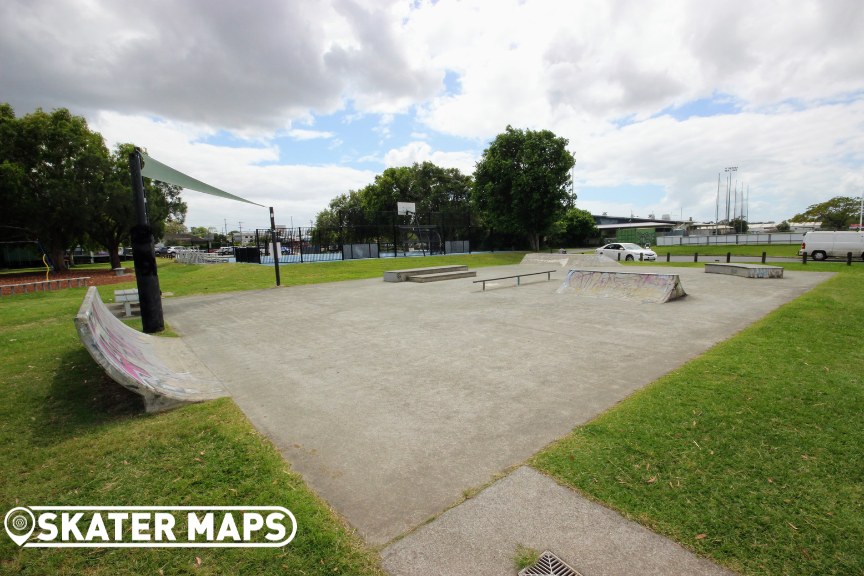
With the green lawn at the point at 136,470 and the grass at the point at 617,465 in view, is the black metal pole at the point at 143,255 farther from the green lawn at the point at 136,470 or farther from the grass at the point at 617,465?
the grass at the point at 617,465

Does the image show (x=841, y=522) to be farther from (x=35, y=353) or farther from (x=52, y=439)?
(x=35, y=353)

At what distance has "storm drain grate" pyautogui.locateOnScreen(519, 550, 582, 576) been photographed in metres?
2.15

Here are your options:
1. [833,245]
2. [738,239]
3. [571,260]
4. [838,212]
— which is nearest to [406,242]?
[571,260]

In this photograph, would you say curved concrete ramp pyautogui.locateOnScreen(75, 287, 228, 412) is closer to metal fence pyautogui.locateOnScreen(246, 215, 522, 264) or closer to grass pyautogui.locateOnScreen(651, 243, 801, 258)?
metal fence pyautogui.locateOnScreen(246, 215, 522, 264)

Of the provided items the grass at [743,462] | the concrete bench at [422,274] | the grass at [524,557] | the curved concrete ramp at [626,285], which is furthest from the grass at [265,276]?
the grass at [524,557]

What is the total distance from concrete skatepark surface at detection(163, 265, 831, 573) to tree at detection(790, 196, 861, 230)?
8497 cm

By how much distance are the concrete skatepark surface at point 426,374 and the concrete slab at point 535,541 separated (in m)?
0.13

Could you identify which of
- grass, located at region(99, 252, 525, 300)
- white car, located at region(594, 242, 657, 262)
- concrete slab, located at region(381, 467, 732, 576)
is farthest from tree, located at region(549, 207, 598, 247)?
concrete slab, located at region(381, 467, 732, 576)

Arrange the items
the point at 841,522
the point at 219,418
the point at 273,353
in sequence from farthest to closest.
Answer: the point at 273,353
the point at 219,418
the point at 841,522

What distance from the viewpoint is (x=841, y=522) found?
2.43 metres

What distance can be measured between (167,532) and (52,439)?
7.11ft

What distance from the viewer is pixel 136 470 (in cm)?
318

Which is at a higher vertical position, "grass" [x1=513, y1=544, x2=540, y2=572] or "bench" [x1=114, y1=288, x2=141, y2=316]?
"bench" [x1=114, y1=288, x2=141, y2=316]

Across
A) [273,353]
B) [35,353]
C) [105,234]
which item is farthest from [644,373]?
[105,234]
